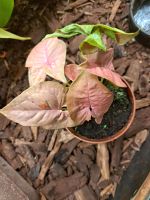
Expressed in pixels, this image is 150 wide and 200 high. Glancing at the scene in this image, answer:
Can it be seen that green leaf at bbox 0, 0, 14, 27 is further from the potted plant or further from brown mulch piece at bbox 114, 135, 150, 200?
brown mulch piece at bbox 114, 135, 150, 200

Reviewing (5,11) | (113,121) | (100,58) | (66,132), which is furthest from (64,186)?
(5,11)

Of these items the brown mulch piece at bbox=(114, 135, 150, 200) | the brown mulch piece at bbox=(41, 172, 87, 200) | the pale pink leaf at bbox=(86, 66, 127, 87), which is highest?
the pale pink leaf at bbox=(86, 66, 127, 87)

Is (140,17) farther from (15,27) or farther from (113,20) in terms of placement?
(15,27)

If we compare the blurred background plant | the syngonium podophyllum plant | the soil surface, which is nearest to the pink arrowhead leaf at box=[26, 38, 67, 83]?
the syngonium podophyllum plant

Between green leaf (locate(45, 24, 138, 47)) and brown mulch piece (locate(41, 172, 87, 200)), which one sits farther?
brown mulch piece (locate(41, 172, 87, 200))

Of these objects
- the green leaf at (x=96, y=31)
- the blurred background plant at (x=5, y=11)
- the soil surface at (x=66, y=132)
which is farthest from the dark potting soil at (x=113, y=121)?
the blurred background plant at (x=5, y=11)

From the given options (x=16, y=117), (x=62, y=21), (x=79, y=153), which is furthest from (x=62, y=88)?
(x=62, y=21)
